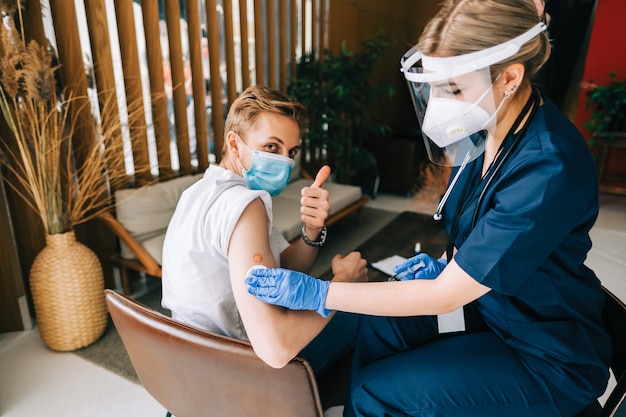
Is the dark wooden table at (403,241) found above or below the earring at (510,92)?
below

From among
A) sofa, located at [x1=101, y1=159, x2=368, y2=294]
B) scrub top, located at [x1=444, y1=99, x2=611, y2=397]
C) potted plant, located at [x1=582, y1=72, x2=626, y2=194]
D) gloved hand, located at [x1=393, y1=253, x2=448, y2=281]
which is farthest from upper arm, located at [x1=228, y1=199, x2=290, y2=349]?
potted plant, located at [x1=582, y1=72, x2=626, y2=194]

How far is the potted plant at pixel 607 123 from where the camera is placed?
4.30 m

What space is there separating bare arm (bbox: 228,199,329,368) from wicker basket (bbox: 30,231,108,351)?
1.41m

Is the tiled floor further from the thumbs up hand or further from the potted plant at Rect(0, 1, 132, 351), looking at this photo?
the thumbs up hand

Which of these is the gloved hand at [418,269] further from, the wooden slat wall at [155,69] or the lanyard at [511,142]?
the wooden slat wall at [155,69]

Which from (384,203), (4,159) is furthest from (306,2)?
(4,159)

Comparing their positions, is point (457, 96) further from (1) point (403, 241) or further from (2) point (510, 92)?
(1) point (403, 241)

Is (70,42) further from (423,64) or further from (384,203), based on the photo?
(384,203)

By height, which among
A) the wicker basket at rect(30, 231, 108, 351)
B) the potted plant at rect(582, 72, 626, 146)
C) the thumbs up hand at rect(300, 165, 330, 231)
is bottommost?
the wicker basket at rect(30, 231, 108, 351)

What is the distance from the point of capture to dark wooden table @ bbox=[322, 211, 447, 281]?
2117 millimetres

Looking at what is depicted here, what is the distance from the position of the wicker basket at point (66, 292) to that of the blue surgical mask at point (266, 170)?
124 cm

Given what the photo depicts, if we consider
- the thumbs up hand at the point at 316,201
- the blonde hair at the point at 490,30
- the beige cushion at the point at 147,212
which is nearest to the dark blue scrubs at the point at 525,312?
the blonde hair at the point at 490,30

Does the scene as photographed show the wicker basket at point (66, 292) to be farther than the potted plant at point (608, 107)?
No

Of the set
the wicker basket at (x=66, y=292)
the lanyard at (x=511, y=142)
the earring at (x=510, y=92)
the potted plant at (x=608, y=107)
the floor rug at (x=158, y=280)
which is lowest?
the floor rug at (x=158, y=280)
